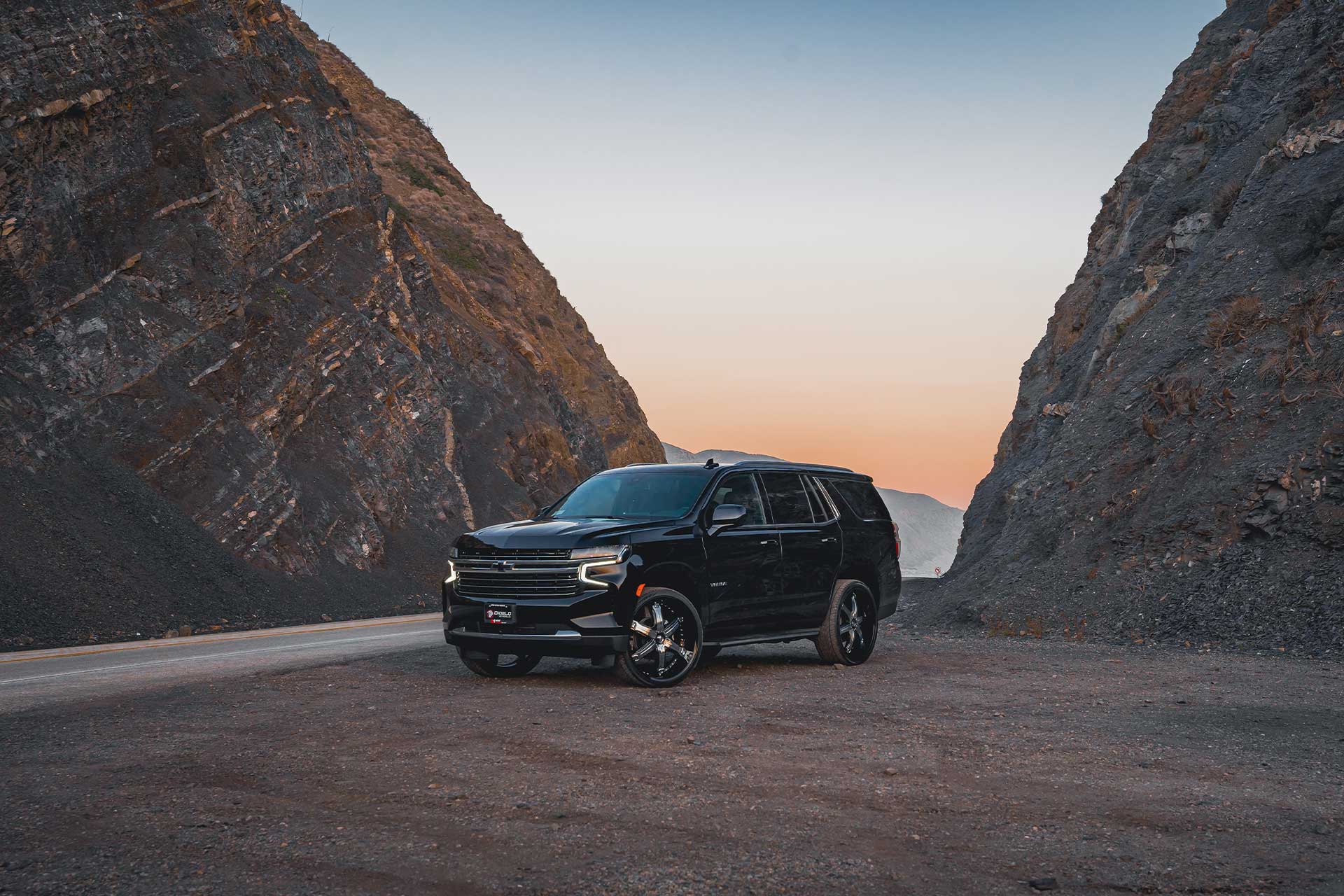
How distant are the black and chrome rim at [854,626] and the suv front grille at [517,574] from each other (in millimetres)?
3431

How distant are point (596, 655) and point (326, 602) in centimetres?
1956

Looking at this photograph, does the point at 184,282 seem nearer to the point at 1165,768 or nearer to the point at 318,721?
the point at 318,721

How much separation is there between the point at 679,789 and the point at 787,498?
5732mm

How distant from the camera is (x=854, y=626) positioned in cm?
1206

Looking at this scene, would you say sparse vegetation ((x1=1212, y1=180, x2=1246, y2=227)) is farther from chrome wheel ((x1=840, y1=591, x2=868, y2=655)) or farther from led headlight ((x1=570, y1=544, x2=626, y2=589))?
led headlight ((x1=570, y1=544, x2=626, y2=589))

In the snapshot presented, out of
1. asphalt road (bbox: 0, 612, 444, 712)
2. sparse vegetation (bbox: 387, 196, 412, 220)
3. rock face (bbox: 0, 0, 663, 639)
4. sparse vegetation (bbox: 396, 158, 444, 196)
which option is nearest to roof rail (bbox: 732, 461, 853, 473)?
asphalt road (bbox: 0, 612, 444, 712)

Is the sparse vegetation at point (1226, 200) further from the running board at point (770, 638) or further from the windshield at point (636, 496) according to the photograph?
the windshield at point (636, 496)

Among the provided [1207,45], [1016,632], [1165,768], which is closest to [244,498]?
[1016,632]

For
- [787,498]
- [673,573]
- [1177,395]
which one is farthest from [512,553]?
[1177,395]

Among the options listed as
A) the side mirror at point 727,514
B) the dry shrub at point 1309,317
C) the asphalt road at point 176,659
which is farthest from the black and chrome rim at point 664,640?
the dry shrub at point 1309,317

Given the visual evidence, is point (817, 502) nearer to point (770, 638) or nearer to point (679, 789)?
point (770, 638)

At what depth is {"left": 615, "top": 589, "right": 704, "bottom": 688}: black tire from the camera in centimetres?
978

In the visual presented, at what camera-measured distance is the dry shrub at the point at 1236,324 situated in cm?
1872

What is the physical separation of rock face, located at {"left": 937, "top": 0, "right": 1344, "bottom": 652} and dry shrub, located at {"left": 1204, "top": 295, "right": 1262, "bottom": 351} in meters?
0.03
